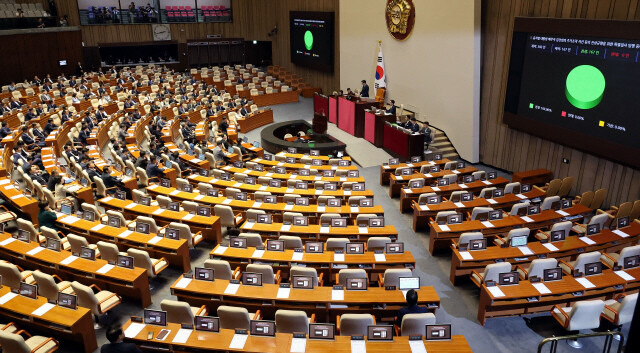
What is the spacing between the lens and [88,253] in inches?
305

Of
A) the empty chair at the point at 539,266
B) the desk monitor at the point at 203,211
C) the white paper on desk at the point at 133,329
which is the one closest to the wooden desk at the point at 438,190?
the empty chair at the point at 539,266

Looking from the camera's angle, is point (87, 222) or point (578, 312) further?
point (87, 222)

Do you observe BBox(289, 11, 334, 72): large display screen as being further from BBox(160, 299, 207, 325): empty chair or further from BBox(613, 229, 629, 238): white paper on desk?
BBox(160, 299, 207, 325): empty chair

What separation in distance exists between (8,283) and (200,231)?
3424 mm

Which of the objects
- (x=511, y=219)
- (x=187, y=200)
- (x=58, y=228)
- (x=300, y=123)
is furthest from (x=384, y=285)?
(x=300, y=123)

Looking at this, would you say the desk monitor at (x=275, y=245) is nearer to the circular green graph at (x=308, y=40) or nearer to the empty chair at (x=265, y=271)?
the empty chair at (x=265, y=271)

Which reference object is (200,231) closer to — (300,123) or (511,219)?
(511,219)

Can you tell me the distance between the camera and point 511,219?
31.3ft

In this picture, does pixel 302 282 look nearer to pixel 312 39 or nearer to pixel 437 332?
pixel 437 332

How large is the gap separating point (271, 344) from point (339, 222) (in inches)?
155

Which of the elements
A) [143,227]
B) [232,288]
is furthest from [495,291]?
[143,227]

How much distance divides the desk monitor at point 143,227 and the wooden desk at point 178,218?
0.80 m

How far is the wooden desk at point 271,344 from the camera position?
18.0 ft

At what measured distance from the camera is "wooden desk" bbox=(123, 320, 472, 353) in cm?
548
